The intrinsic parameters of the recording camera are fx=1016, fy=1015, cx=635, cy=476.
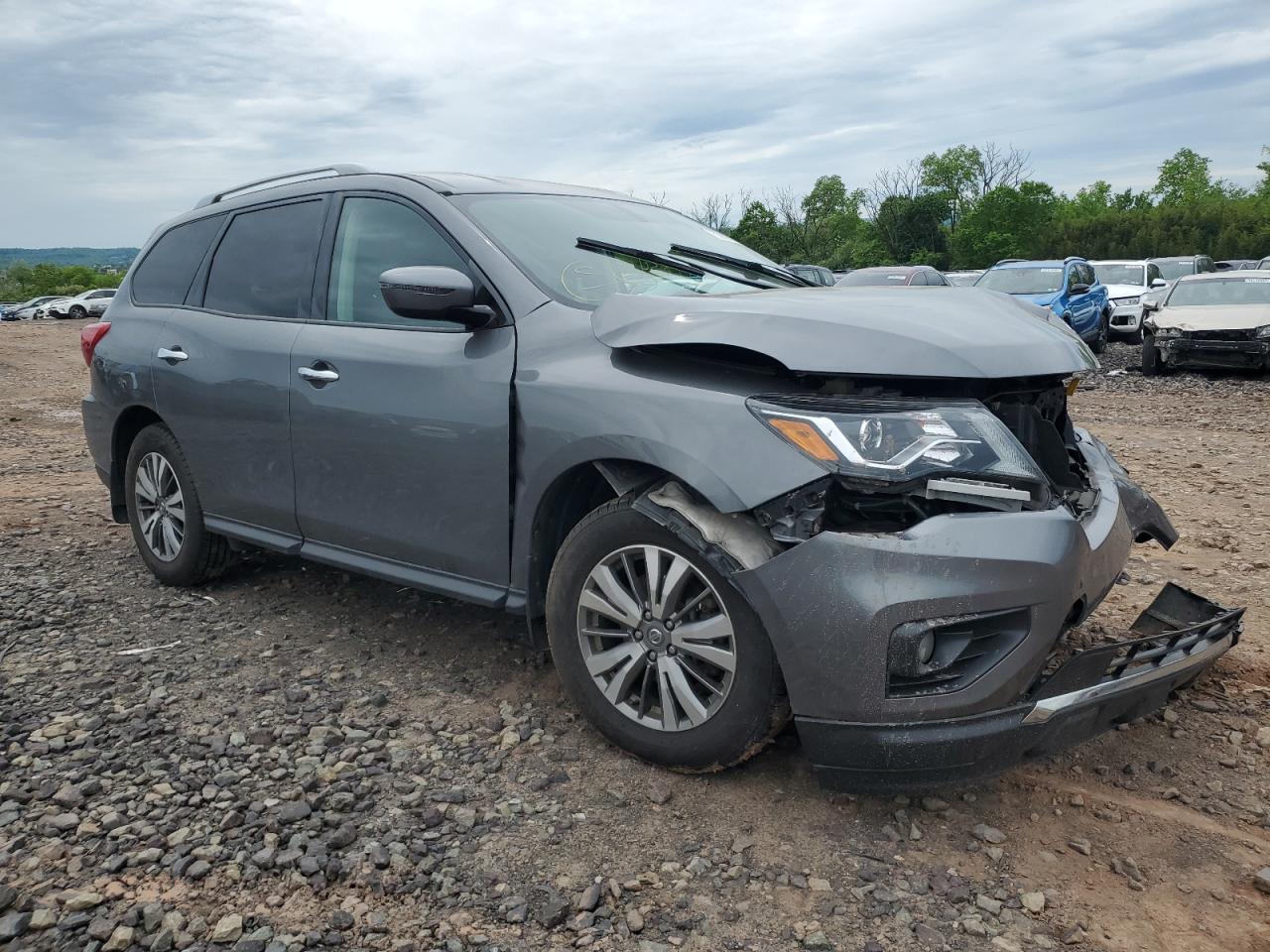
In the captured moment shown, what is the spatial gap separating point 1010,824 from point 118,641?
3.31 meters

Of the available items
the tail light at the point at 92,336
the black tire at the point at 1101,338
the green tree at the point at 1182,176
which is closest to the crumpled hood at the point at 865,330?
the tail light at the point at 92,336

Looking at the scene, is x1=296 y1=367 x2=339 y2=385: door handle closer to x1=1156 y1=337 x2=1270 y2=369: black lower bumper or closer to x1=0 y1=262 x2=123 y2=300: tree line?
x1=1156 y1=337 x2=1270 y2=369: black lower bumper

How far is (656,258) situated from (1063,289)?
14886mm

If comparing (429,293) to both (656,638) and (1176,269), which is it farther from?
(1176,269)

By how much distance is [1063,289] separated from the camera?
16.5 metres

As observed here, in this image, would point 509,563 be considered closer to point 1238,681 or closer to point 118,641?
point 118,641

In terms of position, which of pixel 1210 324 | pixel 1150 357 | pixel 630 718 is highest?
pixel 1210 324

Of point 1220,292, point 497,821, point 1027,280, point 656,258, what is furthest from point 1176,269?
point 497,821

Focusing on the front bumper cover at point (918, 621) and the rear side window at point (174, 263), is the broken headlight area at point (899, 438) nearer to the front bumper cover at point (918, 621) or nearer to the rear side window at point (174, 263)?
the front bumper cover at point (918, 621)

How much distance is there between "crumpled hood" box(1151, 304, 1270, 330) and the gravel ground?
10.8m

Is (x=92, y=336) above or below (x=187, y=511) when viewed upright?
above

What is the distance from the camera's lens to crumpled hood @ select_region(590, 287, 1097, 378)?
247 centimetres

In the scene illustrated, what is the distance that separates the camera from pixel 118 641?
157 inches

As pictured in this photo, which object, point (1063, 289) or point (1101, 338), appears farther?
point (1101, 338)
